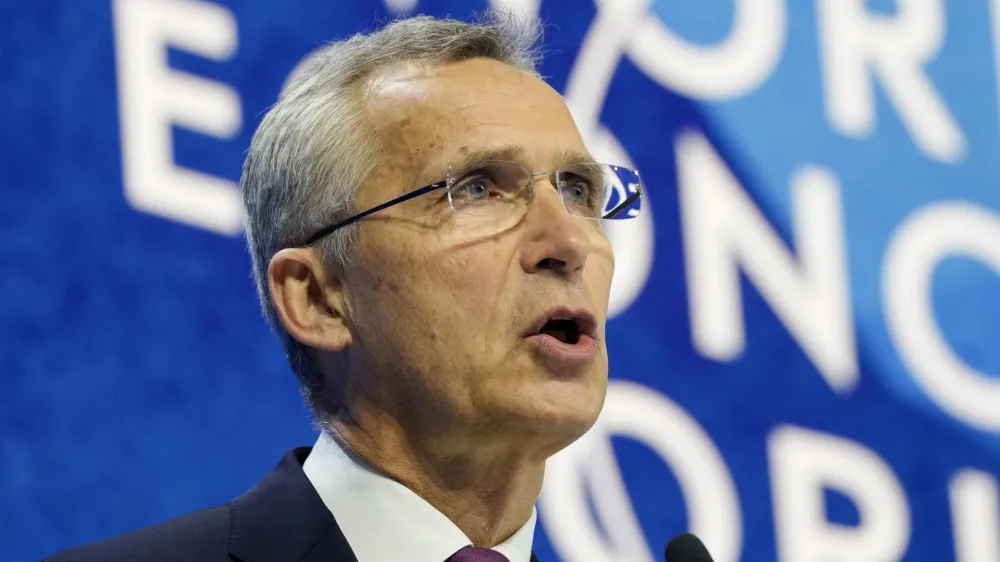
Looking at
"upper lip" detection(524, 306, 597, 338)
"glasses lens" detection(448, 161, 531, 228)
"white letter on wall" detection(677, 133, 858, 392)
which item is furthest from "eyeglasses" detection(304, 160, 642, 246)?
"white letter on wall" detection(677, 133, 858, 392)

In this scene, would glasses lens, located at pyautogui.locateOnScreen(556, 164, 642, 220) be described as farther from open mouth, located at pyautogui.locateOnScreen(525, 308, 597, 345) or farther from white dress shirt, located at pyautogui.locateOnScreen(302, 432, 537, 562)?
white dress shirt, located at pyautogui.locateOnScreen(302, 432, 537, 562)

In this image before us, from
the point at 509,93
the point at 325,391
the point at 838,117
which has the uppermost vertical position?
the point at 838,117

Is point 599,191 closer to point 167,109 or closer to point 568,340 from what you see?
point 568,340

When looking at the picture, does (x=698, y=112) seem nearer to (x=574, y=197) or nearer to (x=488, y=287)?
(x=574, y=197)

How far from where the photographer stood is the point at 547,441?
167 centimetres

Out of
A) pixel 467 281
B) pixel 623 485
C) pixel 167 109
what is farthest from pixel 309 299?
pixel 623 485

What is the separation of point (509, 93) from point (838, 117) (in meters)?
1.57

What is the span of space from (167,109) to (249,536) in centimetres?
115

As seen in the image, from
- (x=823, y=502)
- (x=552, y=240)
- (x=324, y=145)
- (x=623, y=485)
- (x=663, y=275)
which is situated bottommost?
(x=823, y=502)

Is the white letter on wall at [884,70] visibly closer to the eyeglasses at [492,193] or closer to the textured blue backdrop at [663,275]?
the textured blue backdrop at [663,275]

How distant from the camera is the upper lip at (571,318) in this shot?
1.64m

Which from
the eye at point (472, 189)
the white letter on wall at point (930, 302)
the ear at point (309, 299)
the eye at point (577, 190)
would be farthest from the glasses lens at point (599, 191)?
the white letter on wall at point (930, 302)

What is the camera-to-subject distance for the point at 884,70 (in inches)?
125

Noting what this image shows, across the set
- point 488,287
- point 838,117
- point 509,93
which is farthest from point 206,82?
point 838,117
